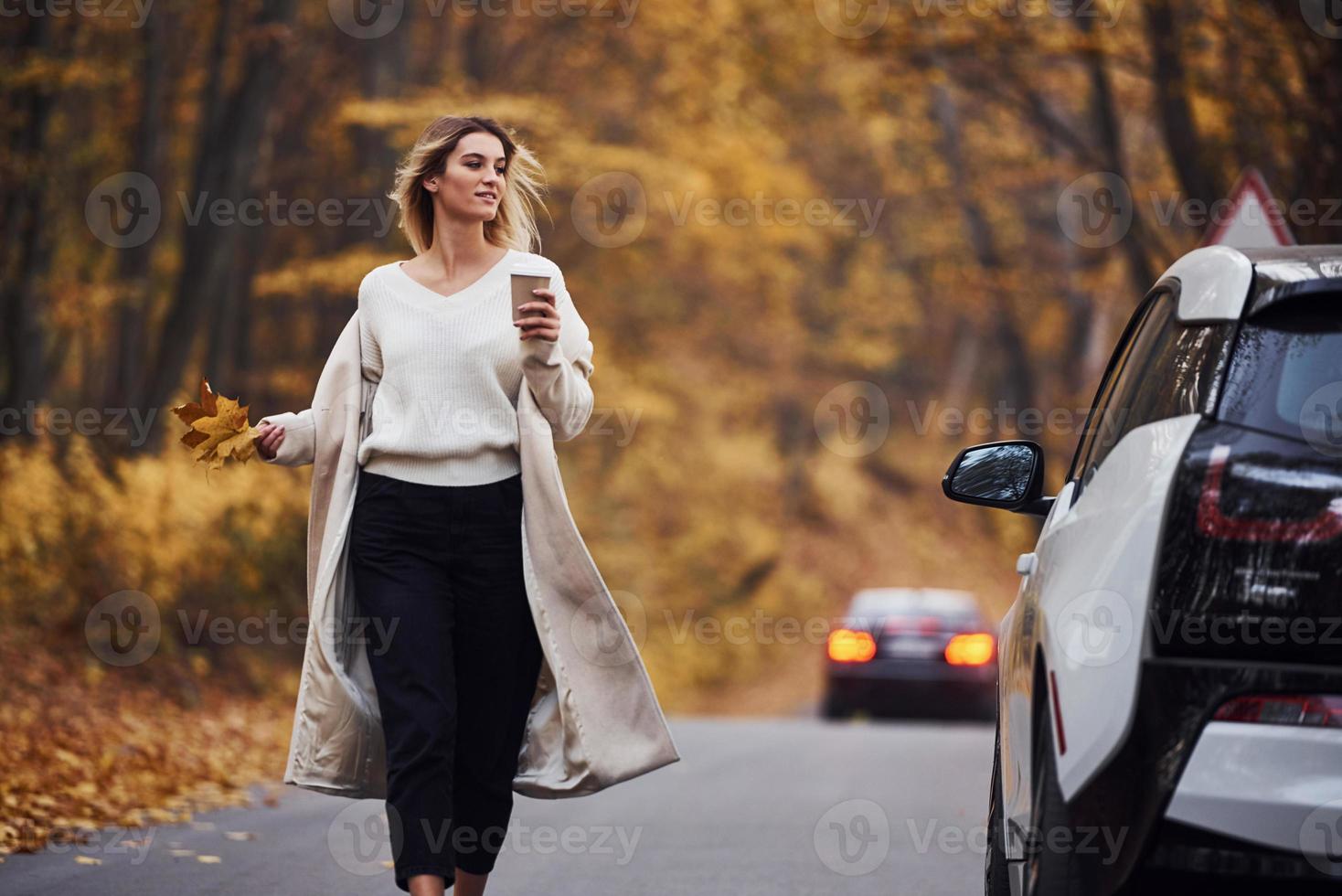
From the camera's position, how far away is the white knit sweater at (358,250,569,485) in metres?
5.19

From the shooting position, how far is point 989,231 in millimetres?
25906

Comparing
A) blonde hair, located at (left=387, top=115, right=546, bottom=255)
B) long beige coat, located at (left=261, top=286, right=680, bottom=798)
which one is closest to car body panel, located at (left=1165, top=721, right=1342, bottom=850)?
long beige coat, located at (left=261, top=286, right=680, bottom=798)

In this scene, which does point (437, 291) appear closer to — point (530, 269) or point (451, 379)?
point (451, 379)

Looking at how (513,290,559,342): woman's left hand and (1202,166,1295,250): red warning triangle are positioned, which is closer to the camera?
(513,290,559,342): woman's left hand

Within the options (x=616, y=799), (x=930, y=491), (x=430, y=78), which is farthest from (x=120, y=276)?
(x=930, y=491)

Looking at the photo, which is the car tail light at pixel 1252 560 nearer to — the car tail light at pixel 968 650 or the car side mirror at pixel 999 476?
the car side mirror at pixel 999 476

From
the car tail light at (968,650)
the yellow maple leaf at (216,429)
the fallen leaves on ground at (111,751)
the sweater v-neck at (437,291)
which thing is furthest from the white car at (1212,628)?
the car tail light at (968,650)

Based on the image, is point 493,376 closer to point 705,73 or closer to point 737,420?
point 705,73

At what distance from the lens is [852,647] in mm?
22016

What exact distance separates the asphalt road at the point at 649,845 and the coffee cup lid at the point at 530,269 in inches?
113

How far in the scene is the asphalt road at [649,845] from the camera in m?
7.29

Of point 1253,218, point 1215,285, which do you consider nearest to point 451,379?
point 1215,285

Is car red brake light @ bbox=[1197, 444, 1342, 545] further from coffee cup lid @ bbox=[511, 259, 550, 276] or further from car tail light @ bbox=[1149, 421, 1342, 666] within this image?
coffee cup lid @ bbox=[511, 259, 550, 276]

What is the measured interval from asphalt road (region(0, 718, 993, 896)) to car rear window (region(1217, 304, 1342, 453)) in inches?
148
